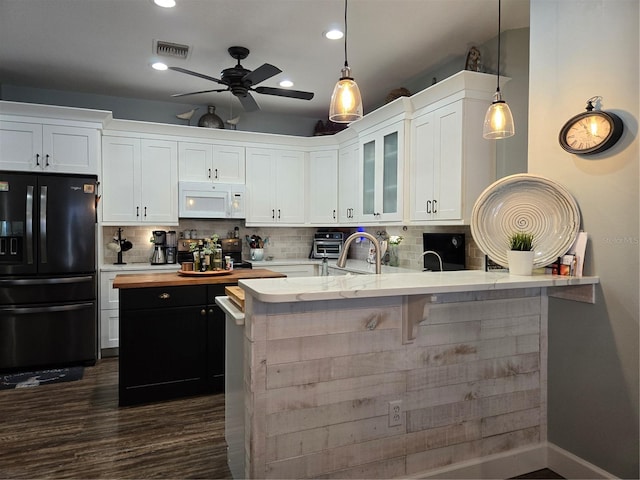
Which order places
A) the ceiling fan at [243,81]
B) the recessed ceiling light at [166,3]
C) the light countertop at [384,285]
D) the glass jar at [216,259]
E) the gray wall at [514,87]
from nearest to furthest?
the light countertop at [384,285]
the recessed ceiling light at [166,3]
the gray wall at [514,87]
the ceiling fan at [243,81]
the glass jar at [216,259]

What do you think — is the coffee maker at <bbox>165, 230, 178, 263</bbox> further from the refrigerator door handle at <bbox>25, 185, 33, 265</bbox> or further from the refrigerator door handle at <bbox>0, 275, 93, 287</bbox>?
the refrigerator door handle at <bbox>25, 185, 33, 265</bbox>

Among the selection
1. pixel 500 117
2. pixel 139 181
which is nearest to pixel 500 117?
pixel 500 117

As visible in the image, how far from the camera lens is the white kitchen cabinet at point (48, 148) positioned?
4039mm

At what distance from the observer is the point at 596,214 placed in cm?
206

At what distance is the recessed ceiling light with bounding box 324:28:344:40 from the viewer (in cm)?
331

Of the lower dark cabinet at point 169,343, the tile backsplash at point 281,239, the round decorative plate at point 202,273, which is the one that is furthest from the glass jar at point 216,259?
the tile backsplash at point 281,239

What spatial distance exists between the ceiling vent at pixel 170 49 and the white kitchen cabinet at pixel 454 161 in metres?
2.13

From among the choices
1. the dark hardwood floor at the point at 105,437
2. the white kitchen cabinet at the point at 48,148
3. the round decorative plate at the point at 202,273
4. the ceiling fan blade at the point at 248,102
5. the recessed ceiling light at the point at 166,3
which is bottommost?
the dark hardwood floor at the point at 105,437

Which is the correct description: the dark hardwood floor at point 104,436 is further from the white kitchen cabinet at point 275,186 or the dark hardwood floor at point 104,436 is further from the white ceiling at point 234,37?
the white ceiling at point 234,37

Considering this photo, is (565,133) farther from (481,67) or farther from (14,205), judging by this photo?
(14,205)

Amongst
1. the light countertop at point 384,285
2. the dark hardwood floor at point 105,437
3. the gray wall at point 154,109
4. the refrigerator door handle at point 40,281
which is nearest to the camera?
the light countertop at point 384,285

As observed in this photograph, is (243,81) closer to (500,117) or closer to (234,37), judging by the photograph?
(234,37)

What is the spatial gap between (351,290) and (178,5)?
2.45m

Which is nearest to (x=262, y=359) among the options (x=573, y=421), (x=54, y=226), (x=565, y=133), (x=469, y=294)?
(x=469, y=294)
